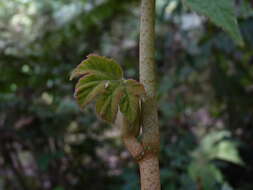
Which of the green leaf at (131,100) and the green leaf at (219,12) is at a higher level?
the green leaf at (219,12)

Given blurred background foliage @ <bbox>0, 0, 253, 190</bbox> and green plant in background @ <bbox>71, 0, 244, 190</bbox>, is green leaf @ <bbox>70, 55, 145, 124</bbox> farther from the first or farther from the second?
blurred background foliage @ <bbox>0, 0, 253, 190</bbox>

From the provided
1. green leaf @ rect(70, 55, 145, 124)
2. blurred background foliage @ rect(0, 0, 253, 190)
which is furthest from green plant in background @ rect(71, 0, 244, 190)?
blurred background foliage @ rect(0, 0, 253, 190)

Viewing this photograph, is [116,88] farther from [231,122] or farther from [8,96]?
[231,122]

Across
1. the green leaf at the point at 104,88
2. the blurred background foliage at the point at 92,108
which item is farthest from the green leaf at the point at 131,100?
the blurred background foliage at the point at 92,108

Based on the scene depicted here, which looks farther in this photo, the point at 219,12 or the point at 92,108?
the point at 92,108

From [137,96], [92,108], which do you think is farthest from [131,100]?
[92,108]

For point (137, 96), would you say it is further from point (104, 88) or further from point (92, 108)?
point (92, 108)

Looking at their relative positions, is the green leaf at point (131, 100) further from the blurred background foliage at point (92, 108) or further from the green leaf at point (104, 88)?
the blurred background foliage at point (92, 108)
